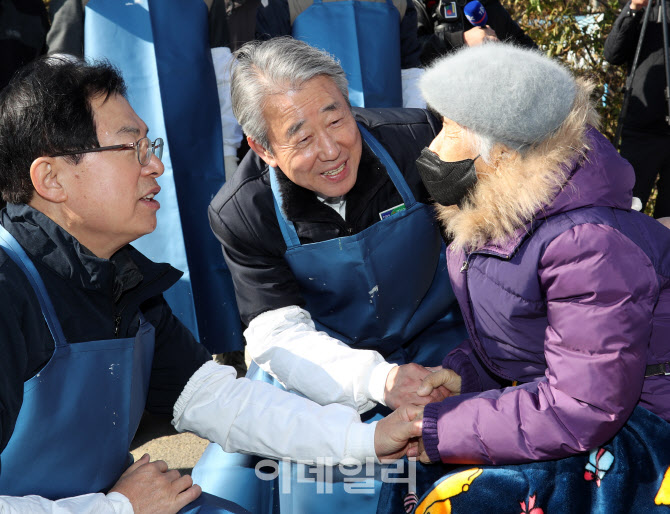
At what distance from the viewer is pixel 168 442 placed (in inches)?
141

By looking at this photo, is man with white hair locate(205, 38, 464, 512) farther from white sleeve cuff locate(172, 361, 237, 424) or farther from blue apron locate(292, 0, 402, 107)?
blue apron locate(292, 0, 402, 107)

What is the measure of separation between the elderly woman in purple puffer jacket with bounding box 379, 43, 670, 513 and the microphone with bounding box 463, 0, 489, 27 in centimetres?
236

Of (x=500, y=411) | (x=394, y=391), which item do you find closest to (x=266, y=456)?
(x=394, y=391)

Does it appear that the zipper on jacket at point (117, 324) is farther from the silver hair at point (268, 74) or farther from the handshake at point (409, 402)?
the silver hair at point (268, 74)

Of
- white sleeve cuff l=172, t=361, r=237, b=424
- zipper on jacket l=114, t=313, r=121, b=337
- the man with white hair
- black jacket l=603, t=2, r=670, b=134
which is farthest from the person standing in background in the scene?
zipper on jacket l=114, t=313, r=121, b=337

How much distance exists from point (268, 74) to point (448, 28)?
213cm

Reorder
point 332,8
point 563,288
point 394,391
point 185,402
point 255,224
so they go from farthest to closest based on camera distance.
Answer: point 332,8
point 255,224
point 394,391
point 185,402
point 563,288

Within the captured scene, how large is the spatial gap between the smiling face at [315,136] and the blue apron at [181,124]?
4.41 feet

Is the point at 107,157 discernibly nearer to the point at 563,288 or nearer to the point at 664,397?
the point at 563,288

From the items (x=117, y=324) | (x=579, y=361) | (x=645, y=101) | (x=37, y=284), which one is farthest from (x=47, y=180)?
(x=645, y=101)

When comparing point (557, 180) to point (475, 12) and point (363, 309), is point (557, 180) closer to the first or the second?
point (363, 309)

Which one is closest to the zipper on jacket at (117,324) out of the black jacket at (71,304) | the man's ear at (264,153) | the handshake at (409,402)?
the black jacket at (71,304)

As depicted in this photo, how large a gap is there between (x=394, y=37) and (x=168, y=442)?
2423 millimetres

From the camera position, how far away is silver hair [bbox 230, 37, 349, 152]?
255 cm
